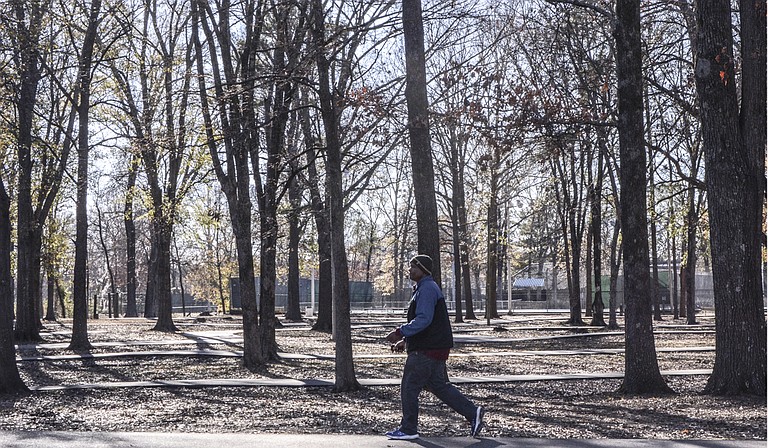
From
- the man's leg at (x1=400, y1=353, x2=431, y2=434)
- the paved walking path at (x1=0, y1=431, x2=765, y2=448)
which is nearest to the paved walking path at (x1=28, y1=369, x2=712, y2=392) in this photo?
the paved walking path at (x1=0, y1=431, x2=765, y2=448)

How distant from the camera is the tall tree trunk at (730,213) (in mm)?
12523

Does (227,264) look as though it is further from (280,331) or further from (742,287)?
(742,287)

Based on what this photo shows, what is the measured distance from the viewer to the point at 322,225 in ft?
107

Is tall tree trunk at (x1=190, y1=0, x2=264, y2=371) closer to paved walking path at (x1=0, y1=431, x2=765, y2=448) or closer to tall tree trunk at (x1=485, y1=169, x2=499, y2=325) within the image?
paved walking path at (x1=0, y1=431, x2=765, y2=448)

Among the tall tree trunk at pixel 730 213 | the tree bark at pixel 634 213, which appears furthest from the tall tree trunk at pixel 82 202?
the tall tree trunk at pixel 730 213

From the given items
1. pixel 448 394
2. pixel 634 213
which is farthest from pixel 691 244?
pixel 448 394

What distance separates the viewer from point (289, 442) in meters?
9.43

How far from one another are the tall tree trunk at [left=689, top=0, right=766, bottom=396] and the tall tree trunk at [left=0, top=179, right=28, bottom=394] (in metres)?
10.3

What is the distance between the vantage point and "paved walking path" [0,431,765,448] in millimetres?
8984

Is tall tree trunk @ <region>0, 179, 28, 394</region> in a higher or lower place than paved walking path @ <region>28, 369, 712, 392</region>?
higher

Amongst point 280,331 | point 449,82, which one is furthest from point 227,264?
point 449,82

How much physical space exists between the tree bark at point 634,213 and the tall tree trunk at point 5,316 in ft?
30.3

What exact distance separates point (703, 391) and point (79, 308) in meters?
16.9

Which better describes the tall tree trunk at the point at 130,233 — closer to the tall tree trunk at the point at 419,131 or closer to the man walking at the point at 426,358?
the tall tree trunk at the point at 419,131
